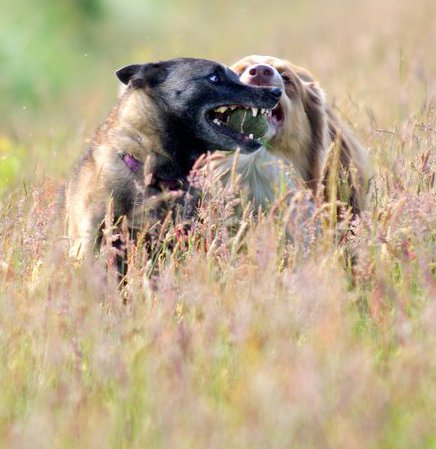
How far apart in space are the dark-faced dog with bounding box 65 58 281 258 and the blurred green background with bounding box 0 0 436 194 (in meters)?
2.44

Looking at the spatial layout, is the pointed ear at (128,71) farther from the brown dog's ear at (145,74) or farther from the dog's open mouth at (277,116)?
the dog's open mouth at (277,116)

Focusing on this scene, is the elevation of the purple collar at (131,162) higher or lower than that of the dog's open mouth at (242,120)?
lower

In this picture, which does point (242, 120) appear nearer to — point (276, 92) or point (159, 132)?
point (276, 92)

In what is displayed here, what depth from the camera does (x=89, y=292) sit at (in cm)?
399

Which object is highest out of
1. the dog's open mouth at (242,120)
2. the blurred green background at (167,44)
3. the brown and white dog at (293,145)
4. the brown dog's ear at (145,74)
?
the brown dog's ear at (145,74)

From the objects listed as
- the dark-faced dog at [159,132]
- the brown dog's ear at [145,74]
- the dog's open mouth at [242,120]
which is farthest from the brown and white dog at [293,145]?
the brown dog's ear at [145,74]

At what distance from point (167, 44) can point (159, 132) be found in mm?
11899

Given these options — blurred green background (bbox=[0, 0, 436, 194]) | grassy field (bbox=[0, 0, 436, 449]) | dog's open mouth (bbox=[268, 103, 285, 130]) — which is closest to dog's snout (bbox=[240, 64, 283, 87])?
dog's open mouth (bbox=[268, 103, 285, 130])

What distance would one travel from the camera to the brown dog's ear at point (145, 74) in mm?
6125

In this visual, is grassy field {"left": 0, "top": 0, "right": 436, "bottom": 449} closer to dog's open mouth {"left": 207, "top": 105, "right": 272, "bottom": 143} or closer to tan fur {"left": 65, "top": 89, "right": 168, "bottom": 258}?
tan fur {"left": 65, "top": 89, "right": 168, "bottom": 258}

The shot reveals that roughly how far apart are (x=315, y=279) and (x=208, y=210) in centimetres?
120

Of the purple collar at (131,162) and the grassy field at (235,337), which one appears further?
the purple collar at (131,162)

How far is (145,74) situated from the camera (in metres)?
6.13

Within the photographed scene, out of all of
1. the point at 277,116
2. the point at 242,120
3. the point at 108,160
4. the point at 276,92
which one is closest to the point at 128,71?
the point at 108,160
